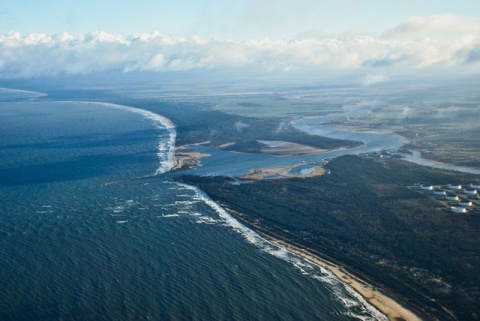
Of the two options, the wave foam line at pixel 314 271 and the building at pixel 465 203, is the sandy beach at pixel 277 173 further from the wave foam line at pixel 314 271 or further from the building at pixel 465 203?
the building at pixel 465 203

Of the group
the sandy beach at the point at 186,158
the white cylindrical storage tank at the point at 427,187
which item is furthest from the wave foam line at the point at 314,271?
the white cylindrical storage tank at the point at 427,187

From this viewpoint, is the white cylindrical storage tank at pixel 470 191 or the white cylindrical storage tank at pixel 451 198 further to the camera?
the white cylindrical storage tank at pixel 470 191

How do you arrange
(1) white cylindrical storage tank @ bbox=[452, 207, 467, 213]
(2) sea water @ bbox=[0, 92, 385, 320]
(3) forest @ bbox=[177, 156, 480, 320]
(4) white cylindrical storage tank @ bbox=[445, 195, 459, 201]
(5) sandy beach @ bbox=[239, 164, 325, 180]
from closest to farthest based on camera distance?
1. (2) sea water @ bbox=[0, 92, 385, 320]
2. (3) forest @ bbox=[177, 156, 480, 320]
3. (1) white cylindrical storage tank @ bbox=[452, 207, 467, 213]
4. (4) white cylindrical storage tank @ bbox=[445, 195, 459, 201]
5. (5) sandy beach @ bbox=[239, 164, 325, 180]

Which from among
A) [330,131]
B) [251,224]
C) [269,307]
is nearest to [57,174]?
[251,224]

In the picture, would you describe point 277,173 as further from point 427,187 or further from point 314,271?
point 314,271

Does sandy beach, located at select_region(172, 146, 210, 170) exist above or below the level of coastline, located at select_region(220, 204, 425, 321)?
above

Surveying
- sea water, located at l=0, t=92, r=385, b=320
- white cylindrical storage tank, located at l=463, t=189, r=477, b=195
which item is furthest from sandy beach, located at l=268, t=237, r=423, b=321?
white cylindrical storage tank, located at l=463, t=189, r=477, b=195

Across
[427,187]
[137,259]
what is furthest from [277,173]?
[137,259]

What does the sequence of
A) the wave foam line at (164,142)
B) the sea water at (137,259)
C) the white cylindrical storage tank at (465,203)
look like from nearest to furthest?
the sea water at (137,259) < the white cylindrical storage tank at (465,203) < the wave foam line at (164,142)

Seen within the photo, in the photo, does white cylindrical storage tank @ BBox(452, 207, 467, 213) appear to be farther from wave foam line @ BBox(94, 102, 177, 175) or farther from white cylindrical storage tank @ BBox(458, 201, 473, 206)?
wave foam line @ BBox(94, 102, 177, 175)
